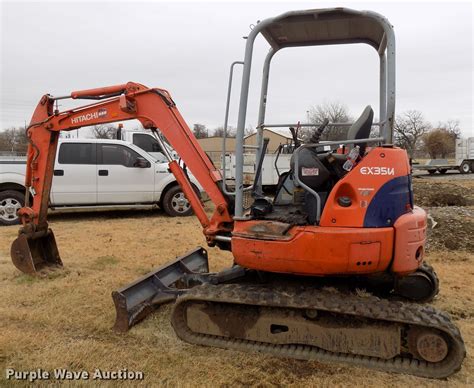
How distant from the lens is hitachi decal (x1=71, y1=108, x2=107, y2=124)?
4902 mm

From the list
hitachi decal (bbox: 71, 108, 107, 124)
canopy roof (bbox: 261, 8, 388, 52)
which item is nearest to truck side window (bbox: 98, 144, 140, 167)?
hitachi decal (bbox: 71, 108, 107, 124)

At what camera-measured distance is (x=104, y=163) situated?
31.8 ft

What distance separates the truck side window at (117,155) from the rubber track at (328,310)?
6676mm

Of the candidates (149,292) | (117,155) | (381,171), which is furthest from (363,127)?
(117,155)

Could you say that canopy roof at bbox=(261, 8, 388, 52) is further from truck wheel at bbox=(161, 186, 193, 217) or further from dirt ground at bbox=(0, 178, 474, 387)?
truck wheel at bbox=(161, 186, 193, 217)

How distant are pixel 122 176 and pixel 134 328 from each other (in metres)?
6.26

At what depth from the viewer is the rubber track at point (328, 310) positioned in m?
3.12

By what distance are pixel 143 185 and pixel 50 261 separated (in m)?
4.39

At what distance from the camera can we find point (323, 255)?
329cm

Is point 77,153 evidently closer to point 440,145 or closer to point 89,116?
point 89,116

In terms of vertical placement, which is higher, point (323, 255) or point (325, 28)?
point (325, 28)

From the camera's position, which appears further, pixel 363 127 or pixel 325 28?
pixel 325 28

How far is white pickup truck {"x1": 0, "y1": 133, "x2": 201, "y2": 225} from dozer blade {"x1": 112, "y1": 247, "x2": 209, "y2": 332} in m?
5.10

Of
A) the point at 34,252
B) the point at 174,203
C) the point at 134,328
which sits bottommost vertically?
the point at 134,328
